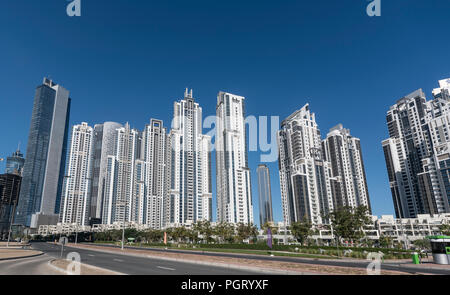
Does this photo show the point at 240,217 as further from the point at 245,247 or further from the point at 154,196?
the point at 245,247

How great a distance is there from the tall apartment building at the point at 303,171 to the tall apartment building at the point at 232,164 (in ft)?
83.3

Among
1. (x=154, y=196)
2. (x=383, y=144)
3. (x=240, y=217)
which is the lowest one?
(x=240, y=217)

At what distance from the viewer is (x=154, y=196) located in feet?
639

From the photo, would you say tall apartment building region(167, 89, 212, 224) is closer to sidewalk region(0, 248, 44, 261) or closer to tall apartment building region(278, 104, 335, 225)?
tall apartment building region(278, 104, 335, 225)

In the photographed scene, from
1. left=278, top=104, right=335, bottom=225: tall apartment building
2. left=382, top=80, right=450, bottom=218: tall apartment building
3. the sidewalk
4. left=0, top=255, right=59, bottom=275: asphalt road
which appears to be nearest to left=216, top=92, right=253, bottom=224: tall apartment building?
left=278, top=104, right=335, bottom=225: tall apartment building

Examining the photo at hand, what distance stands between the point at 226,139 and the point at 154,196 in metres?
67.1

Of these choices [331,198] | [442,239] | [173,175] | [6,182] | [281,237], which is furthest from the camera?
[173,175]

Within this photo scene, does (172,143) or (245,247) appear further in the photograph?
(172,143)

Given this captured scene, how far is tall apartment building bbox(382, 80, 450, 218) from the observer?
130600mm

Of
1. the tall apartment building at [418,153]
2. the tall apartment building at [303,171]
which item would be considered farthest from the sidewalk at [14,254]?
the tall apartment building at [418,153]

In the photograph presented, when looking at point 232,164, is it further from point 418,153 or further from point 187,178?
point 418,153

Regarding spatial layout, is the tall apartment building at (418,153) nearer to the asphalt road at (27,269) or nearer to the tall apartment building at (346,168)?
the tall apartment building at (346,168)
